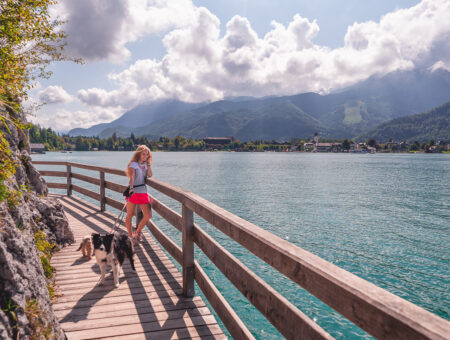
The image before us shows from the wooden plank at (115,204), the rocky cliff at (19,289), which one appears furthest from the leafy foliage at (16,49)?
the wooden plank at (115,204)

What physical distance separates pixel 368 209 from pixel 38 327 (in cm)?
2396

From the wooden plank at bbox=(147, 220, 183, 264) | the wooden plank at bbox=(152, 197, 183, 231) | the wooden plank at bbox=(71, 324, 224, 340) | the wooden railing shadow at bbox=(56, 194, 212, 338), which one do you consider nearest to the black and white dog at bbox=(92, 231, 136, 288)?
the wooden railing shadow at bbox=(56, 194, 212, 338)

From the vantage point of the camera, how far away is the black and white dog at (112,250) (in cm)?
490

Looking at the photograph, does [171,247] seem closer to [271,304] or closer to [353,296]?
[271,304]

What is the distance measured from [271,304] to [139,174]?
505cm

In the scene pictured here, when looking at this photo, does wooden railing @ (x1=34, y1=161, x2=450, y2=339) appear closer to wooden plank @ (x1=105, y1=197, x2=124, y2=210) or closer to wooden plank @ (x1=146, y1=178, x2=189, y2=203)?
wooden plank @ (x1=146, y1=178, x2=189, y2=203)

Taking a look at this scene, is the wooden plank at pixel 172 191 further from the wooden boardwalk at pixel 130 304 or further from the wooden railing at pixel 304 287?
the wooden boardwalk at pixel 130 304

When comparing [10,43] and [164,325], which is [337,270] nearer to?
[164,325]

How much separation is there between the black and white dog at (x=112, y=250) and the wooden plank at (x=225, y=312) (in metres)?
1.56

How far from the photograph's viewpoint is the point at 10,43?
508 cm

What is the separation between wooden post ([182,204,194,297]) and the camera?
418 cm

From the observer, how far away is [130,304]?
423 cm

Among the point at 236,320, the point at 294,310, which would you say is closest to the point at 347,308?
the point at 294,310

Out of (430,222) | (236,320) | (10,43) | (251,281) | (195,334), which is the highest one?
(10,43)
